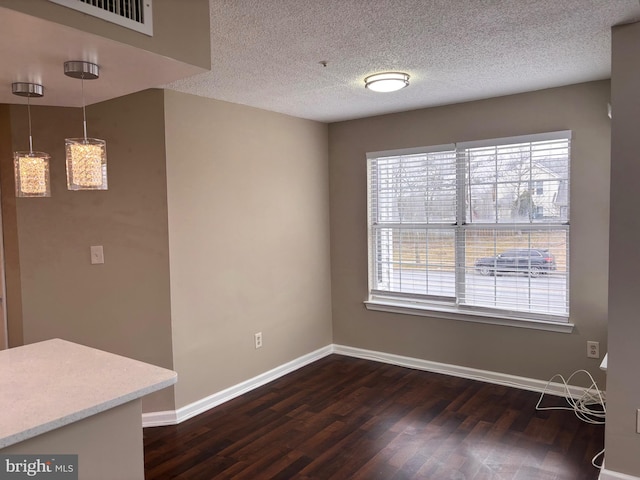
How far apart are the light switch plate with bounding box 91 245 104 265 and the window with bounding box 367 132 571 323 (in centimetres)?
242

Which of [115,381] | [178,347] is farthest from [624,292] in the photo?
[178,347]

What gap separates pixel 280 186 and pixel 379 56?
1.77 m

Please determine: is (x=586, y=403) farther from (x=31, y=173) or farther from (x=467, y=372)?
(x=31, y=173)

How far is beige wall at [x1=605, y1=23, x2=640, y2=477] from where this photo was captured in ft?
7.32


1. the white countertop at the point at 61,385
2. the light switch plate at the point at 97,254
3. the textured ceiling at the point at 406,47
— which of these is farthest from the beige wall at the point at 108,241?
the white countertop at the point at 61,385

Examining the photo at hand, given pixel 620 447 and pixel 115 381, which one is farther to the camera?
pixel 620 447

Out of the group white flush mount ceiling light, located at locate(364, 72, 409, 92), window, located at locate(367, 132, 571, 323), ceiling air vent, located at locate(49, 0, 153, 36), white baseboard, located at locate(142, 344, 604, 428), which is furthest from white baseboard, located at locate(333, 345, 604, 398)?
ceiling air vent, located at locate(49, 0, 153, 36)

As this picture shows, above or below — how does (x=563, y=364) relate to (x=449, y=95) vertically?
below

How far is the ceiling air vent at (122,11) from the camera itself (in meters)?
1.45

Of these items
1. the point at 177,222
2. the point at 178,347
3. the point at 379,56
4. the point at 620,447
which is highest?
the point at 379,56

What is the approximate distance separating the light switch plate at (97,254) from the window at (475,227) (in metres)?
2.42

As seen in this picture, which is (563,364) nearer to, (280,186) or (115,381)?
(280,186)

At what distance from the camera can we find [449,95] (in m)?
3.63

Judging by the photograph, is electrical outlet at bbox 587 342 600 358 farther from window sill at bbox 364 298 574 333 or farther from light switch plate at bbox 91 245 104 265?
light switch plate at bbox 91 245 104 265
